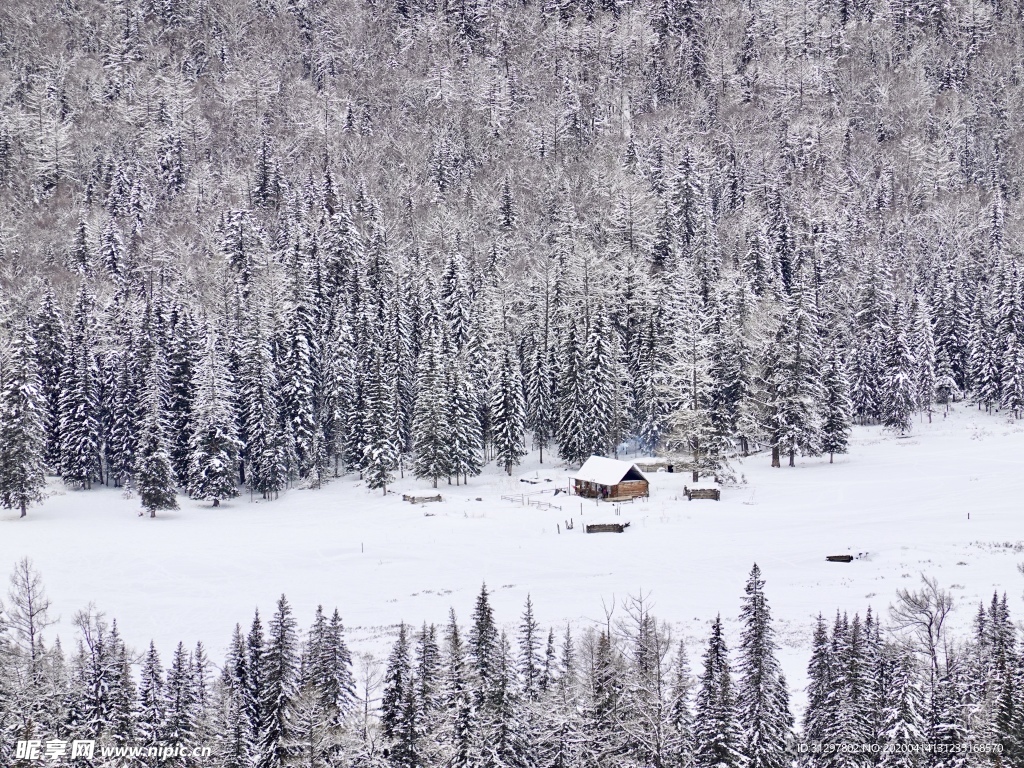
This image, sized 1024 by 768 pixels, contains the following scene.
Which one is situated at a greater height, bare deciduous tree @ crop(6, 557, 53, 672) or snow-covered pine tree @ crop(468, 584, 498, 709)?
snow-covered pine tree @ crop(468, 584, 498, 709)

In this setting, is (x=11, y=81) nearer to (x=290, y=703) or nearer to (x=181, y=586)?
(x=181, y=586)

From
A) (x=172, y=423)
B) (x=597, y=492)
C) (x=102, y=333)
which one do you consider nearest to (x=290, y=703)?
(x=597, y=492)

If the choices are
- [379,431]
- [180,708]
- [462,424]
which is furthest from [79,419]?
[180,708]

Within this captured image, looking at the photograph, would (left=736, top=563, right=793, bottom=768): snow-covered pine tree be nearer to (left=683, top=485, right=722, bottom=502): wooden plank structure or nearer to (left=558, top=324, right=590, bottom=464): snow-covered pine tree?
(left=683, top=485, right=722, bottom=502): wooden plank structure

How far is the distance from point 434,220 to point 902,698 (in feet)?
369

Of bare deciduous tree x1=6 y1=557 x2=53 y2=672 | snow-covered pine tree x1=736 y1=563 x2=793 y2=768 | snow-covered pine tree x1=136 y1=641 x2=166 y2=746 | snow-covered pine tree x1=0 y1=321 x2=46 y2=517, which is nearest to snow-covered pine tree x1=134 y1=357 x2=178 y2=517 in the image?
snow-covered pine tree x1=0 y1=321 x2=46 y2=517

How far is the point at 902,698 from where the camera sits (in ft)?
81.0

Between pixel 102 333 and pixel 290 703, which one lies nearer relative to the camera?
pixel 290 703

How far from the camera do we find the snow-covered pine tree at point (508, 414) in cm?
8356

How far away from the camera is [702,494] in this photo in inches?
2576

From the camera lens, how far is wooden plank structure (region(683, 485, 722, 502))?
64625 mm

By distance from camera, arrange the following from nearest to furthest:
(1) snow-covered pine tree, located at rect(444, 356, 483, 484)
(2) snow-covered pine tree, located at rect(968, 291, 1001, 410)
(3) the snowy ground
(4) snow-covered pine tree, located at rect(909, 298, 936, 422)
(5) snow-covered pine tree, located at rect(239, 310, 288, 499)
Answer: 1. (3) the snowy ground
2. (1) snow-covered pine tree, located at rect(444, 356, 483, 484)
3. (5) snow-covered pine tree, located at rect(239, 310, 288, 499)
4. (4) snow-covered pine tree, located at rect(909, 298, 936, 422)
5. (2) snow-covered pine tree, located at rect(968, 291, 1001, 410)

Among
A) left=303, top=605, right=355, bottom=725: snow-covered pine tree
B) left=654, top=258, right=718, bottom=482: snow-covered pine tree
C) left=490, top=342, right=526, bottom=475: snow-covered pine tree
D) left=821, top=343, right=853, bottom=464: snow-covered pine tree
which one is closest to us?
left=303, top=605, right=355, bottom=725: snow-covered pine tree

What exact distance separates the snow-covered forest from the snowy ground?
6.55 meters
